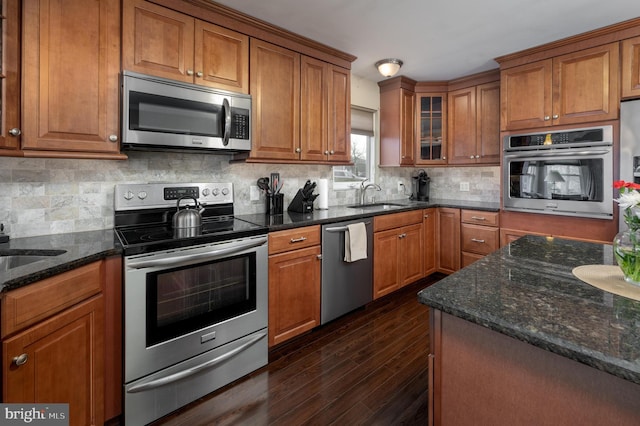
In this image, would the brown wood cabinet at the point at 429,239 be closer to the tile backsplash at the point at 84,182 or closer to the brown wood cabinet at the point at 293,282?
the brown wood cabinet at the point at 293,282

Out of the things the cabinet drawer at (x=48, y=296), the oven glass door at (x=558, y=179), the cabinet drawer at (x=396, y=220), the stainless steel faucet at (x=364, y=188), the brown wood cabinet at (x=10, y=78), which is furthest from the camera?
the stainless steel faucet at (x=364, y=188)

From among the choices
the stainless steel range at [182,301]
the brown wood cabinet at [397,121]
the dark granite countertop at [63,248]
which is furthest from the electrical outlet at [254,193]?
Answer: the brown wood cabinet at [397,121]

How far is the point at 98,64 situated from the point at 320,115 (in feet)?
5.51

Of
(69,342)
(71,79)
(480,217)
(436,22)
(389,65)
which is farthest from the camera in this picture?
(480,217)

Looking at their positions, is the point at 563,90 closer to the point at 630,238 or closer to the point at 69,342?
the point at 630,238

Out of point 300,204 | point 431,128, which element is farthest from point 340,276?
point 431,128

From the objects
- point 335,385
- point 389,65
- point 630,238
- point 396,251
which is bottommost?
point 335,385

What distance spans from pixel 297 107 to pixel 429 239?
85.3 inches

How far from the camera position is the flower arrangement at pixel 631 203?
101 centimetres

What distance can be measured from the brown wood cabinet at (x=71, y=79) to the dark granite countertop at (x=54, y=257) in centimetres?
46

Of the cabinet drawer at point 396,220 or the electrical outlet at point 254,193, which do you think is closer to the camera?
the electrical outlet at point 254,193

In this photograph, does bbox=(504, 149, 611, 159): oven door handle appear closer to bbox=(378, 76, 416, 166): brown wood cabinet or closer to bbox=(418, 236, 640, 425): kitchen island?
bbox=(378, 76, 416, 166): brown wood cabinet

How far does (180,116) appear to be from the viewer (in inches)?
79.3

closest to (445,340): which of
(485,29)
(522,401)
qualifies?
(522,401)
